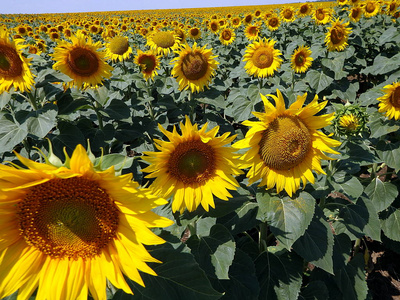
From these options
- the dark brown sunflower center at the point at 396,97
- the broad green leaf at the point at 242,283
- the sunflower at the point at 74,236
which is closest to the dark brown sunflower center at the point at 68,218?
the sunflower at the point at 74,236

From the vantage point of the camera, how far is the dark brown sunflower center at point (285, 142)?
162 centimetres

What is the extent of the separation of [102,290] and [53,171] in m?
0.48

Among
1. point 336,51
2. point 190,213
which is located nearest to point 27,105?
point 190,213

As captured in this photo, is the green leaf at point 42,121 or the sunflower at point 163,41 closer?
the green leaf at point 42,121

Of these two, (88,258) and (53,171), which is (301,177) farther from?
(53,171)

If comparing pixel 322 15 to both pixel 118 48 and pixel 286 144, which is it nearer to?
pixel 118 48

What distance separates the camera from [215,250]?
5.56 ft

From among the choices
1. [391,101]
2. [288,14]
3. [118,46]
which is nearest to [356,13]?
[288,14]

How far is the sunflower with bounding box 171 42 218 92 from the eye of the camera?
12.5 ft

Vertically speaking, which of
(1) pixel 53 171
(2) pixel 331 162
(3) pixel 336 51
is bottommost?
→ (3) pixel 336 51

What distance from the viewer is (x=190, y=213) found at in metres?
1.70

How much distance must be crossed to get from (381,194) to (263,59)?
271 centimetres

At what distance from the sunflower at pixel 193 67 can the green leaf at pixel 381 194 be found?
2.39 metres

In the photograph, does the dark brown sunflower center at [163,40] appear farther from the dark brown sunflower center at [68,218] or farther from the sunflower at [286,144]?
the dark brown sunflower center at [68,218]
